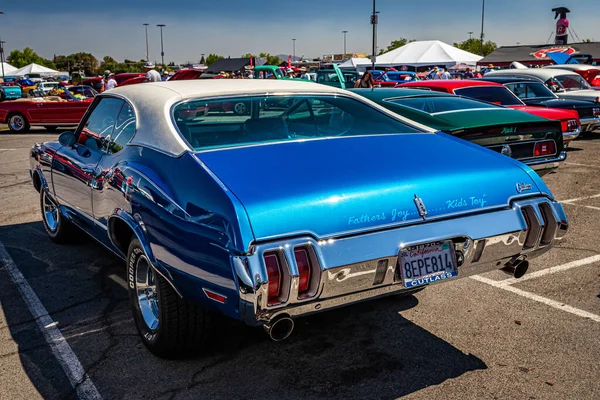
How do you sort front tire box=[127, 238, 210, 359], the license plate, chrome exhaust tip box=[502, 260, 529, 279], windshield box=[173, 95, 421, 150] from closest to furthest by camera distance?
the license plate
front tire box=[127, 238, 210, 359]
chrome exhaust tip box=[502, 260, 529, 279]
windshield box=[173, 95, 421, 150]

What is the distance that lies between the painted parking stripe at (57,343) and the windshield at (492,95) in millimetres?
7526

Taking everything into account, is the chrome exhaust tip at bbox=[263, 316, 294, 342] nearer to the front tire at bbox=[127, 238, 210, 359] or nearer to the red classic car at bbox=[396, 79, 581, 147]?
the front tire at bbox=[127, 238, 210, 359]

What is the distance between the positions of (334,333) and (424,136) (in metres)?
1.38

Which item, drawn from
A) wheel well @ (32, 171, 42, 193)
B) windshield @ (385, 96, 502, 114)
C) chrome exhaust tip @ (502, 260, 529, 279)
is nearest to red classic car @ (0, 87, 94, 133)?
wheel well @ (32, 171, 42, 193)

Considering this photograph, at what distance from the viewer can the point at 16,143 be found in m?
15.5

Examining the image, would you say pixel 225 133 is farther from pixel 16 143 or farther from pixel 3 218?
pixel 16 143

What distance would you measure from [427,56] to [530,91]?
28.8m

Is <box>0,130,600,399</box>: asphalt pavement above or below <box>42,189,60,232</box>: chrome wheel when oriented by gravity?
below

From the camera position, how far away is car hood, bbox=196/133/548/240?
2.84 m

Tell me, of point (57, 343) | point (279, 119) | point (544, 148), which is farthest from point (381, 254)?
point (544, 148)

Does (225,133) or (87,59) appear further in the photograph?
(87,59)

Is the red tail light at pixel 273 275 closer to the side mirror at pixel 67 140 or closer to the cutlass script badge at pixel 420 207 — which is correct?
the cutlass script badge at pixel 420 207

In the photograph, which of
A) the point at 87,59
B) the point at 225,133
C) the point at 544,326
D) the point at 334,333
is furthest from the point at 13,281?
the point at 87,59

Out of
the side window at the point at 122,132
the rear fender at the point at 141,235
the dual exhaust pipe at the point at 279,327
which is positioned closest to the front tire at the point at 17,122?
the side window at the point at 122,132
